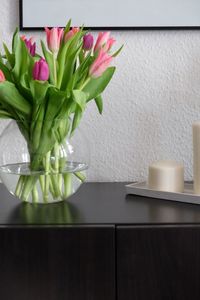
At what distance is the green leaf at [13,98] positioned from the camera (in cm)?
77

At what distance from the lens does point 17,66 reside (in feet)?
2.63

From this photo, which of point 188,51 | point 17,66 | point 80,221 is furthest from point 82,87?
point 188,51

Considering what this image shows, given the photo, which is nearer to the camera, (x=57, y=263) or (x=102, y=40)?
(x=57, y=263)

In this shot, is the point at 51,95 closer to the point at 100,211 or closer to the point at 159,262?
the point at 100,211

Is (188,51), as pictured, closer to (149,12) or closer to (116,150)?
(149,12)

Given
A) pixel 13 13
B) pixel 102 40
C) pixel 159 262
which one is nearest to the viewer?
pixel 159 262

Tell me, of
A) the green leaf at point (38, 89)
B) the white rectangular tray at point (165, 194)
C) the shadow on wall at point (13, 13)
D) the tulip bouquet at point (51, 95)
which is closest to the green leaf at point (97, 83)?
the tulip bouquet at point (51, 95)

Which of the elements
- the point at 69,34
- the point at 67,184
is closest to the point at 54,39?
the point at 69,34

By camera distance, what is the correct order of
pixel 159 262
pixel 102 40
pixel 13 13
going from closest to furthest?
pixel 159 262 → pixel 102 40 → pixel 13 13

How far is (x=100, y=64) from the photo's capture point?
31.7 inches

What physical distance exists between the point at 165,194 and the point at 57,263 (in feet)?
0.92

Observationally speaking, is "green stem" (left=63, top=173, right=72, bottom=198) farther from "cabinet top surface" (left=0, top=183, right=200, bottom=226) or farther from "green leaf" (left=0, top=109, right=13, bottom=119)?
"green leaf" (left=0, top=109, right=13, bottom=119)

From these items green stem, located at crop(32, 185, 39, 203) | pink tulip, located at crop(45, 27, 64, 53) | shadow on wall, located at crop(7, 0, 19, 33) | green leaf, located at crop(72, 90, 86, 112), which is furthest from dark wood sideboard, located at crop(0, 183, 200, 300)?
shadow on wall, located at crop(7, 0, 19, 33)

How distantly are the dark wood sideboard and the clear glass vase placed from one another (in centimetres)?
11
